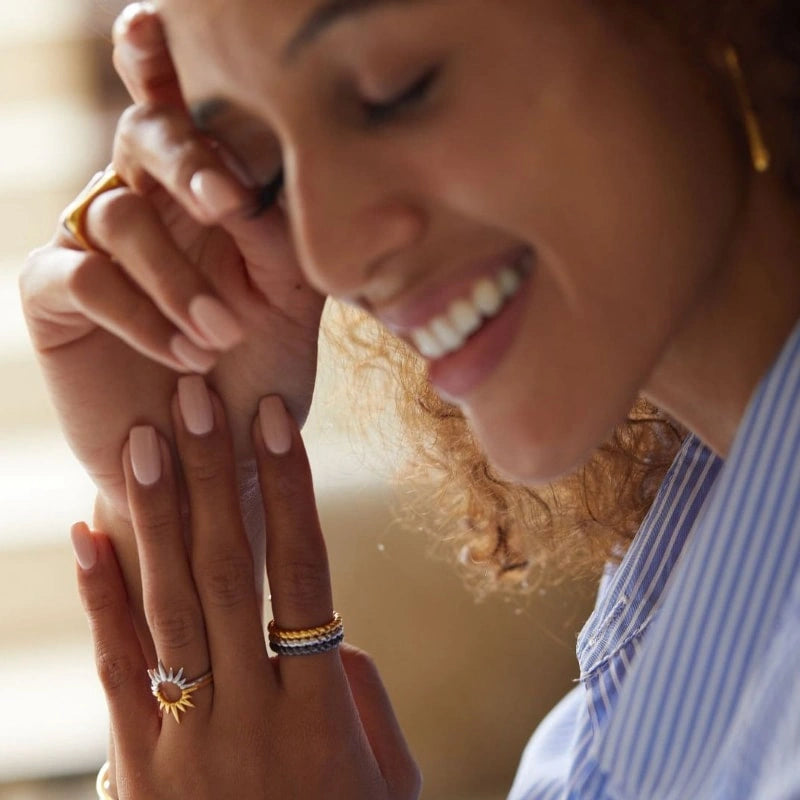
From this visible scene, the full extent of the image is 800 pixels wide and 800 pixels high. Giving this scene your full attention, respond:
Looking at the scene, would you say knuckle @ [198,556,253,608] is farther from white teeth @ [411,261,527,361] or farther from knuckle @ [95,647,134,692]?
white teeth @ [411,261,527,361]

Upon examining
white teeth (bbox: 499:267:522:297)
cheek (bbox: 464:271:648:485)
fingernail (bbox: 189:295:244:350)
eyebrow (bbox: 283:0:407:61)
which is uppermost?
eyebrow (bbox: 283:0:407:61)

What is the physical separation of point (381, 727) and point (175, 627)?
0.25m

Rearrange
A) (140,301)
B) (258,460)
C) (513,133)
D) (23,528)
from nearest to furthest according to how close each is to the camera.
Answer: (513,133) → (140,301) → (258,460) → (23,528)

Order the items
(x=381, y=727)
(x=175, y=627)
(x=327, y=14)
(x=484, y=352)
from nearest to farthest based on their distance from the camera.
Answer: (x=327, y=14)
(x=484, y=352)
(x=175, y=627)
(x=381, y=727)

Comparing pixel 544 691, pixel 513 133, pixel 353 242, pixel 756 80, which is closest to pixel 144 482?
pixel 353 242

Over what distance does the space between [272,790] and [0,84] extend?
1085mm

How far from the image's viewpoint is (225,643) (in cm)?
101

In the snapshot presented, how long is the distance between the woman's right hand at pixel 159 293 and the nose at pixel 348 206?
0.42ft

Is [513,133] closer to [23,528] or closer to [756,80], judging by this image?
[756,80]

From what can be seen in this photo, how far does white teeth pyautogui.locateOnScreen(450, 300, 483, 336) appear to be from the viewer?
2.52 ft

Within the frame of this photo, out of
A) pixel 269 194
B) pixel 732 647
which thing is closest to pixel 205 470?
pixel 269 194

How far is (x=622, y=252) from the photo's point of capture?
70 cm

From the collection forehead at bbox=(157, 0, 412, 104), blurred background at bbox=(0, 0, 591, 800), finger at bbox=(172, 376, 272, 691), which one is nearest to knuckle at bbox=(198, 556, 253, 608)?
finger at bbox=(172, 376, 272, 691)

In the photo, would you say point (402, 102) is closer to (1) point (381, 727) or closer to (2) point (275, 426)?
(2) point (275, 426)
